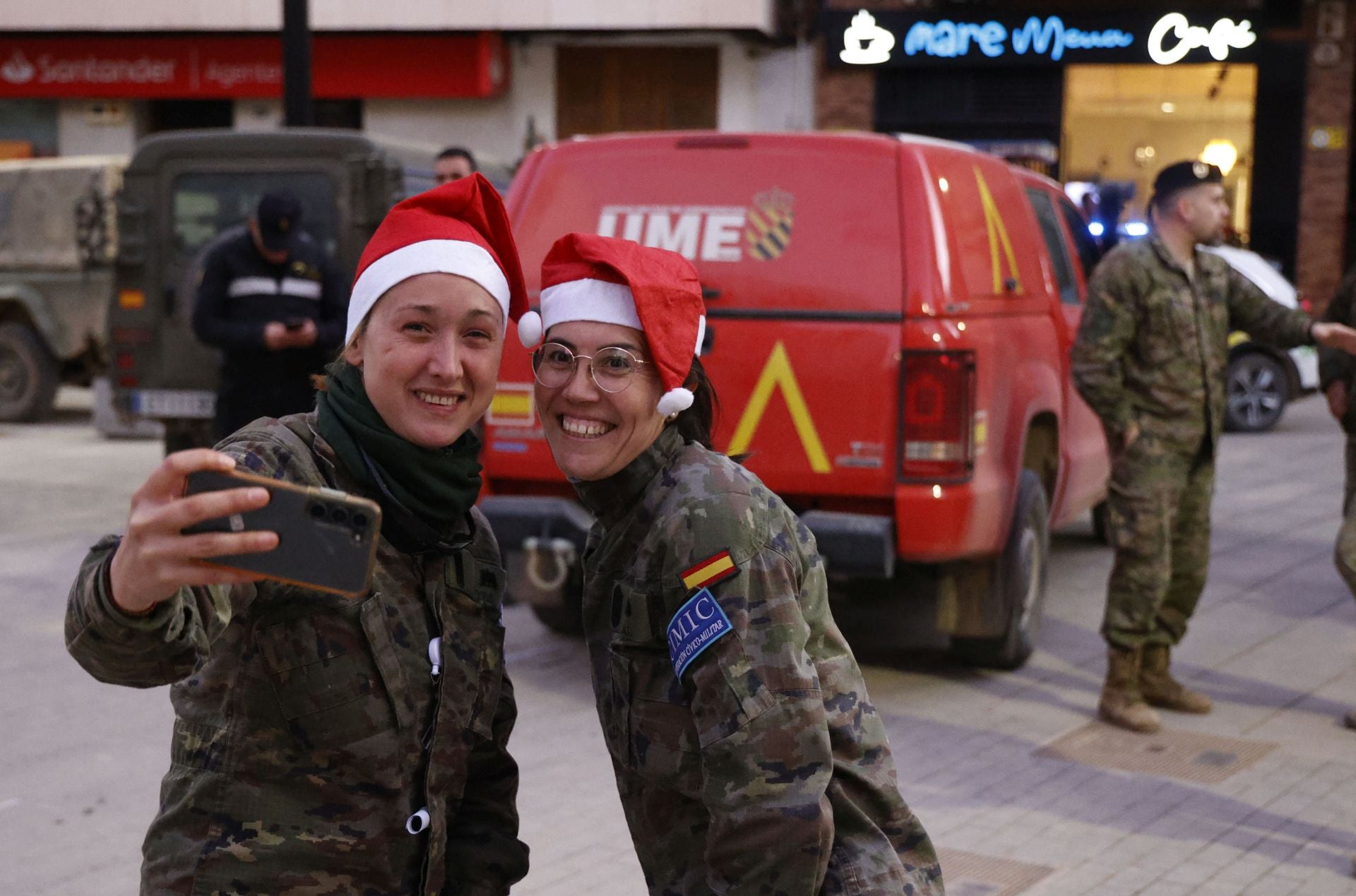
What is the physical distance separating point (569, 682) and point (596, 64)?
726 inches

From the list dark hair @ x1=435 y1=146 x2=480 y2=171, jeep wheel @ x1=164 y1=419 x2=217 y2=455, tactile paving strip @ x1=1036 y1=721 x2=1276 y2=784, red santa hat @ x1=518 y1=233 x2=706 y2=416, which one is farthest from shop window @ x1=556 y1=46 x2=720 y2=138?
red santa hat @ x1=518 y1=233 x2=706 y2=416

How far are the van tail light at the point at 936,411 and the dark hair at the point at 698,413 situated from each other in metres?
3.52

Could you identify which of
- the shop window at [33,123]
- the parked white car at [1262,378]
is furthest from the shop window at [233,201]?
the shop window at [33,123]

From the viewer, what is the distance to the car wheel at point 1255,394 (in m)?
16.0

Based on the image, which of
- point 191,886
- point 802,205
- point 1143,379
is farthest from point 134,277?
point 191,886

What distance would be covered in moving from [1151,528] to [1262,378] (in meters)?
10.8

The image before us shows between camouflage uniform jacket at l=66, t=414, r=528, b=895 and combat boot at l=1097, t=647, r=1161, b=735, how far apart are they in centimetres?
452

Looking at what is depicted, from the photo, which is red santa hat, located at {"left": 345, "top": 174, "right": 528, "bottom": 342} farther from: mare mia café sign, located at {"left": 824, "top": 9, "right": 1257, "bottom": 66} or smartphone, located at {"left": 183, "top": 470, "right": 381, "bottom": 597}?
mare mia café sign, located at {"left": 824, "top": 9, "right": 1257, "bottom": 66}

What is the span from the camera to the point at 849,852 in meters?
2.10

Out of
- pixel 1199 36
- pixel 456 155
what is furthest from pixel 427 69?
pixel 456 155

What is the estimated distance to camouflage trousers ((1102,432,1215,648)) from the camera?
608 centimetres

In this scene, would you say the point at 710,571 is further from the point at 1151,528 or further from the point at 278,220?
the point at 278,220

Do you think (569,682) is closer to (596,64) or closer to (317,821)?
(317,821)

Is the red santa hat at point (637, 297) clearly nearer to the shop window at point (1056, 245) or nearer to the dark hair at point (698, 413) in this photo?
the dark hair at point (698, 413)
